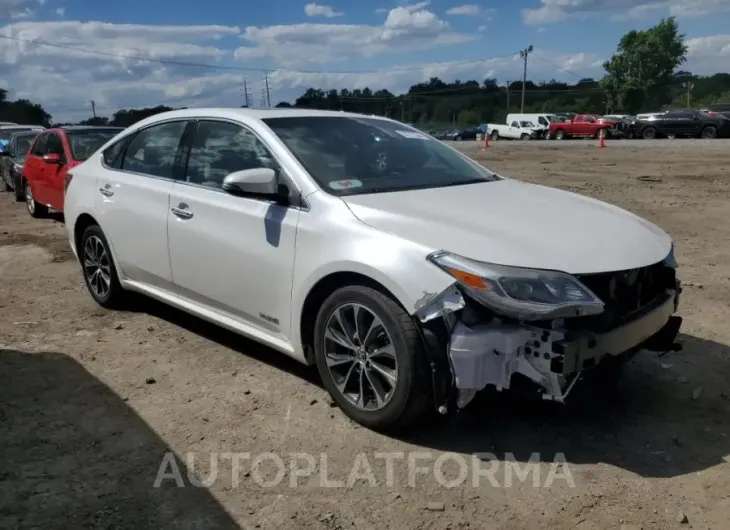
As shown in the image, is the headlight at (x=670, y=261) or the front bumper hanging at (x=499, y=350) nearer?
the front bumper hanging at (x=499, y=350)

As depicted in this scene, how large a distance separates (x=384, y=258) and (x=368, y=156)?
116 cm

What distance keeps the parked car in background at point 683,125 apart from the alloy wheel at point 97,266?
34398 millimetres

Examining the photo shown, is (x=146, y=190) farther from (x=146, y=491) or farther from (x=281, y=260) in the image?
(x=146, y=491)

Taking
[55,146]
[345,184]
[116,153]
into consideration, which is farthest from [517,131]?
[345,184]

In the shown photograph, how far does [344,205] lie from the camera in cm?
366

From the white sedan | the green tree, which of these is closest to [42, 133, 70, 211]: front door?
the white sedan

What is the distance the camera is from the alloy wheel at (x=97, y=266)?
560 centimetres

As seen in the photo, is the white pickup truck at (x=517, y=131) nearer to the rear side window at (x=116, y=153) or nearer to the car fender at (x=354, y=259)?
the rear side window at (x=116, y=153)

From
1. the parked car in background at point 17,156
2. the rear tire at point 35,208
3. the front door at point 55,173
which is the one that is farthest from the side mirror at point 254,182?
the parked car in background at point 17,156

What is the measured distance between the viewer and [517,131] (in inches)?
1807

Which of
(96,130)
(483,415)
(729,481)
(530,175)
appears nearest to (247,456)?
(483,415)

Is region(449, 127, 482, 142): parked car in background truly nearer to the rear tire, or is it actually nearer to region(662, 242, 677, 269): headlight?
the rear tire

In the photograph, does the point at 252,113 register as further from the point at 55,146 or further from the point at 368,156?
the point at 55,146

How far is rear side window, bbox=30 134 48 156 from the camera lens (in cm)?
1102
